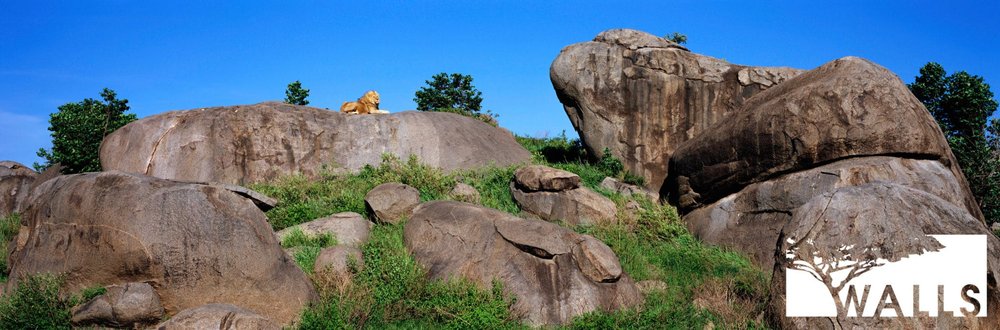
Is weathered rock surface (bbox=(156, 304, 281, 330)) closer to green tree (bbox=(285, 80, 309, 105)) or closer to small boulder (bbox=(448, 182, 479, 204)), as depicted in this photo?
small boulder (bbox=(448, 182, 479, 204))

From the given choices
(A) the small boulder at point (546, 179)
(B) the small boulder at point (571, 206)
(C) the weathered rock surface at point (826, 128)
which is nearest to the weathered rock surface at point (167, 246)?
(B) the small boulder at point (571, 206)

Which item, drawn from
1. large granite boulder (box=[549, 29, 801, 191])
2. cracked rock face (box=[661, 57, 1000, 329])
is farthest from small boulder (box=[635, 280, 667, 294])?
large granite boulder (box=[549, 29, 801, 191])

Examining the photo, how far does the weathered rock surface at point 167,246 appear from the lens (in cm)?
1130

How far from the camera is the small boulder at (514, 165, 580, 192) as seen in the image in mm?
16594

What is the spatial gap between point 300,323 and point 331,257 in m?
1.93

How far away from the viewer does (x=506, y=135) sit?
77.2ft

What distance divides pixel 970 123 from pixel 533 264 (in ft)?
49.4

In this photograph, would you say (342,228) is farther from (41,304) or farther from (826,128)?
(826,128)

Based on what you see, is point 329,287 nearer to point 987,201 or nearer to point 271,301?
point 271,301

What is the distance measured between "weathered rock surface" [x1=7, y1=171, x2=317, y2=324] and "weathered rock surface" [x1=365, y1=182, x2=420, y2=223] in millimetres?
3319

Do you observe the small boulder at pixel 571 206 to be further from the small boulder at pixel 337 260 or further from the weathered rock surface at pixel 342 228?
the small boulder at pixel 337 260

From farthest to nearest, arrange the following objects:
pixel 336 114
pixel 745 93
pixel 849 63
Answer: pixel 336 114, pixel 745 93, pixel 849 63

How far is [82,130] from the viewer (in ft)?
72.7

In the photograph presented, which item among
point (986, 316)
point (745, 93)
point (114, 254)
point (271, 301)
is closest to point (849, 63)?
→ point (745, 93)
